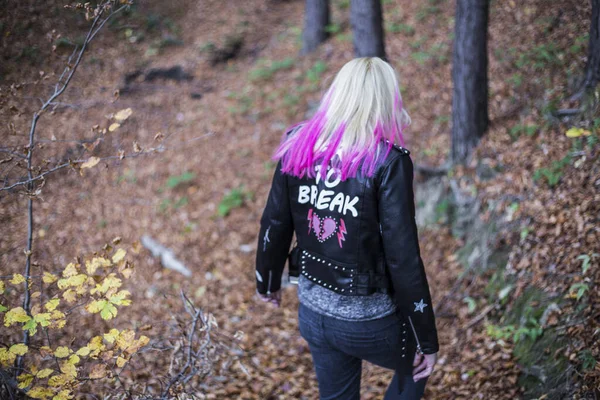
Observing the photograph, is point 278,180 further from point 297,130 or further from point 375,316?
point 375,316

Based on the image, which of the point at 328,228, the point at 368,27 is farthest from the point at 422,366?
the point at 368,27

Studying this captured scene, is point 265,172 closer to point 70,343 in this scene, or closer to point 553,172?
point 553,172

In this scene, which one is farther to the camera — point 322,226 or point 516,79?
point 516,79

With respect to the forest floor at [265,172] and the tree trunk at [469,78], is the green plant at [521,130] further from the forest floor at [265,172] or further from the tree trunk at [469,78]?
the tree trunk at [469,78]

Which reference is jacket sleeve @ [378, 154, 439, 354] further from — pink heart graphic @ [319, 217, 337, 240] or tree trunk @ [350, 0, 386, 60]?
tree trunk @ [350, 0, 386, 60]

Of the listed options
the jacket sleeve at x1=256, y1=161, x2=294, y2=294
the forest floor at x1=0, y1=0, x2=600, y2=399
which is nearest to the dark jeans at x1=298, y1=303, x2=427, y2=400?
the jacket sleeve at x1=256, y1=161, x2=294, y2=294

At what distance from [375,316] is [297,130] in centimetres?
112

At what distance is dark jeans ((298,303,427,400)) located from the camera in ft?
7.94

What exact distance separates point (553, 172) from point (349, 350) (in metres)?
3.57

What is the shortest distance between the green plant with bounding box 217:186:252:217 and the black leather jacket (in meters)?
5.36

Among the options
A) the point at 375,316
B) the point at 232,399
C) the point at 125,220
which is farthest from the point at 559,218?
the point at 125,220

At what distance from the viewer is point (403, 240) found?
223 centimetres

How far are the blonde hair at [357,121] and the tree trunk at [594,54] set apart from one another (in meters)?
3.70

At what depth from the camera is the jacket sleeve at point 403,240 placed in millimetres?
2219
